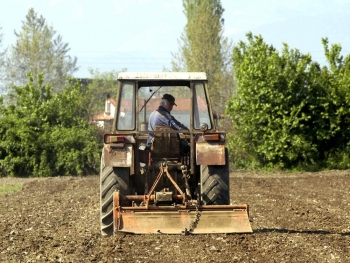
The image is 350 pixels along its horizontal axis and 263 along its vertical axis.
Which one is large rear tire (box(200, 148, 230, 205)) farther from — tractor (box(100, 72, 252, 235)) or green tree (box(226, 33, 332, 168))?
green tree (box(226, 33, 332, 168))

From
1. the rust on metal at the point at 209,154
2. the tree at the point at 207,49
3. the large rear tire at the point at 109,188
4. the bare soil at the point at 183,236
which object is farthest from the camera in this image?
the tree at the point at 207,49

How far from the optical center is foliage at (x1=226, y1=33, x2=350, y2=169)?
87.2 ft

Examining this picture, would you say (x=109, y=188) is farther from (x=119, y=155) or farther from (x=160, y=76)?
(x=160, y=76)

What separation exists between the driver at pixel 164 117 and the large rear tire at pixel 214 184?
29.3 inches

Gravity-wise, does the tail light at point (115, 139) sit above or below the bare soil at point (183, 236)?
above

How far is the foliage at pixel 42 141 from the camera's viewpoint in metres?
26.6

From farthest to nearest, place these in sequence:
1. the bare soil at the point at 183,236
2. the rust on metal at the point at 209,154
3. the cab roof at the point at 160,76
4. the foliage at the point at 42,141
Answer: the foliage at the point at 42,141 < the cab roof at the point at 160,76 < the rust on metal at the point at 209,154 < the bare soil at the point at 183,236

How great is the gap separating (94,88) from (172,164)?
54.8 metres

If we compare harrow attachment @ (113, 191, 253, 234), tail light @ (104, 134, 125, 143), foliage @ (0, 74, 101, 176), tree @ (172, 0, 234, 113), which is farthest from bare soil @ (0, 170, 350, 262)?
tree @ (172, 0, 234, 113)

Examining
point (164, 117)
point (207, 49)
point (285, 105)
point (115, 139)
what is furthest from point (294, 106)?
point (207, 49)

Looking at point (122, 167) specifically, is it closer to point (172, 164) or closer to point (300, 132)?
point (172, 164)

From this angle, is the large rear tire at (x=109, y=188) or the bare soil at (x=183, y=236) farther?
the large rear tire at (x=109, y=188)

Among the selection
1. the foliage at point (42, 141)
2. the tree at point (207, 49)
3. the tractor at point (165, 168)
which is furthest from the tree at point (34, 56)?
the tractor at point (165, 168)

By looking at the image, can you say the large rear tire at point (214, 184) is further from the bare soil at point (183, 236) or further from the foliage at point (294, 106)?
the foliage at point (294, 106)
